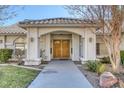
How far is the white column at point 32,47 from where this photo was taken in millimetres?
17956

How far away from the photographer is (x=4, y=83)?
11.1 meters

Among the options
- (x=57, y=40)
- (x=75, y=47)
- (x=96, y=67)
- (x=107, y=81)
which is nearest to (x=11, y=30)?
(x=57, y=40)

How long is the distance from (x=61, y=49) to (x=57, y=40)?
86cm

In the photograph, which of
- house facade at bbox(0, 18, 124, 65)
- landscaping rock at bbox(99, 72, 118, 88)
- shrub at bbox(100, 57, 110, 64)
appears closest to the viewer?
landscaping rock at bbox(99, 72, 118, 88)

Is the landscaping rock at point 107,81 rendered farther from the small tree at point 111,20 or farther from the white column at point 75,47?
the white column at point 75,47

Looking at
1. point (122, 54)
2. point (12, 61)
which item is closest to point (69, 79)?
point (122, 54)

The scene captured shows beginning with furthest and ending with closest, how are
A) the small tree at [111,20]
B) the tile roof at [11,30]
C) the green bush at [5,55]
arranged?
the tile roof at [11,30], the green bush at [5,55], the small tree at [111,20]

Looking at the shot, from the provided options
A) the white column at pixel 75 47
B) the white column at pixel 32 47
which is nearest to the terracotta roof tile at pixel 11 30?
the white column at pixel 32 47

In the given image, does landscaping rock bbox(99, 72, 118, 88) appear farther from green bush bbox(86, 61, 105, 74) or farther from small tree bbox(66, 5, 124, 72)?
small tree bbox(66, 5, 124, 72)

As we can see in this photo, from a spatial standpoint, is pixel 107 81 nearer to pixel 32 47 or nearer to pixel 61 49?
pixel 32 47

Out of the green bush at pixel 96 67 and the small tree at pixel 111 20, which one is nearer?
the green bush at pixel 96 67

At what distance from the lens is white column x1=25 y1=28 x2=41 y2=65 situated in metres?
18.0

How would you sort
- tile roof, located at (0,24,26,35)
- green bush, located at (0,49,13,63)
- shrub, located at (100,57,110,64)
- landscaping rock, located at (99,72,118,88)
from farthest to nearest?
tile roof, located at (0,24,26,35) → green bush, located at (0,49,13,63) → shrub, located at (100,57,110,64) → landscaping rock, located at (99,72,118,88)

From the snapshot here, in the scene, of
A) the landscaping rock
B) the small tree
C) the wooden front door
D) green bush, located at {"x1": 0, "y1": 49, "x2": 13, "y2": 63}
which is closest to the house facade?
the wooden front door
